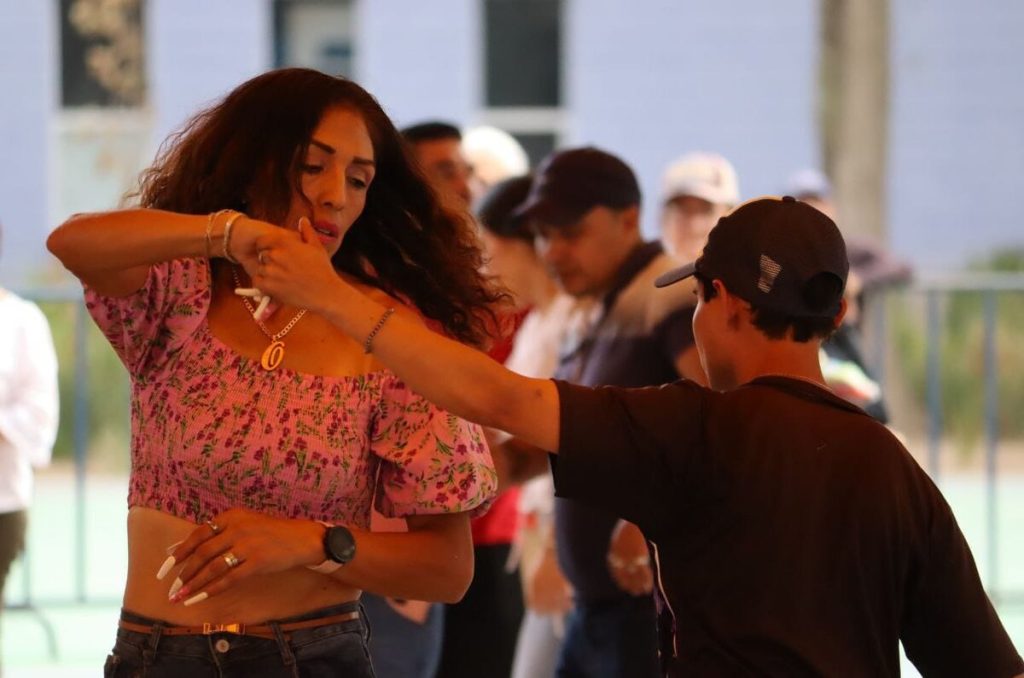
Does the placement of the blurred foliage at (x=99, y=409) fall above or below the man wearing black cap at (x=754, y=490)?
below

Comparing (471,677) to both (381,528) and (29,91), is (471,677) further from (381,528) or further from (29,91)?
(29,91)

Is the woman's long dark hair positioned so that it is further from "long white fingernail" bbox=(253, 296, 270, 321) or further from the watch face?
the watch face

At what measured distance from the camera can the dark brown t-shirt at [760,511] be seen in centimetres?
207

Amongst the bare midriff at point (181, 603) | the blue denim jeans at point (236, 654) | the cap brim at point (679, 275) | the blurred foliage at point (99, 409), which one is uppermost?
the cap brim at point (679, 275)

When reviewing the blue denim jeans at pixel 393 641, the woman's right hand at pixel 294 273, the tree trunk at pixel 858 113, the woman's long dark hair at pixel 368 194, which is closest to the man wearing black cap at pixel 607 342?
the blue denim jeans at pixel 393 641

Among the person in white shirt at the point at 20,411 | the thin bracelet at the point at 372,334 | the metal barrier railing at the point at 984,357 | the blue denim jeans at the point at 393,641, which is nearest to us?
the thin bracelet at the point at 372,334

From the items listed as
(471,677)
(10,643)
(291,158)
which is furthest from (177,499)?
(10,643)

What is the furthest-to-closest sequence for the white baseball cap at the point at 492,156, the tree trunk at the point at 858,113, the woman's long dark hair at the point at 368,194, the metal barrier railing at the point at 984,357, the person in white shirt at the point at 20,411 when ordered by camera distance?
the tree trunk at the point at 858,113 → the metal barrier railing at the point at 984,357 → the white baseball cap at the point at 492,156 → the person in white shirt at the point at 20,411 → the woman's long dark hair at the point at 368,194

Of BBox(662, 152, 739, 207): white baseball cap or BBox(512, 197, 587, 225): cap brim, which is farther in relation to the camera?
BBox(662, 152, 739, 207): white baseball cap

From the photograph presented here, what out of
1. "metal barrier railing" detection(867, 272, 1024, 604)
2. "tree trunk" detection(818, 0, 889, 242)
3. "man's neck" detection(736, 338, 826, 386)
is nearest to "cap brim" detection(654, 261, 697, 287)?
"man's neck" detection(736, 338, 826, 386)

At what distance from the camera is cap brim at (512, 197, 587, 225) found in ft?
12.5

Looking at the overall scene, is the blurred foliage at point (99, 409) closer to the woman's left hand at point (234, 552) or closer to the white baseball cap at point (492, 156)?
the white baseball cap at point (492, 156)

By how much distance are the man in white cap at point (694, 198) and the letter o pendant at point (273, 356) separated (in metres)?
3.52

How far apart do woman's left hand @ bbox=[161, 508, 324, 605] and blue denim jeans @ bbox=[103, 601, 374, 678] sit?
10 centimetres
